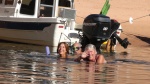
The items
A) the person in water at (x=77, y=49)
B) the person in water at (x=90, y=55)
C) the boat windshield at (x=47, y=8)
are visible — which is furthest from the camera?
the boat windshield at (x=47, y=8)

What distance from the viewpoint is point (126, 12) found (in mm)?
41000

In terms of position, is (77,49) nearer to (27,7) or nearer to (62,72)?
(62,72)

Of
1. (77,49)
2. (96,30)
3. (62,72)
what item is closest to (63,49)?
(77,49)

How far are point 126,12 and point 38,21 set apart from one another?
75.7 ft

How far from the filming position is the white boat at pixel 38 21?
18.5 meters

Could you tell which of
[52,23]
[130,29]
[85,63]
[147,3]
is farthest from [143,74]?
[147,3]

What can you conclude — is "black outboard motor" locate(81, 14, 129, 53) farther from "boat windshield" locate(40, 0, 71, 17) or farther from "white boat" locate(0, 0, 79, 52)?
Answer: "boat windshield" locate(40, 0, 71, 17)

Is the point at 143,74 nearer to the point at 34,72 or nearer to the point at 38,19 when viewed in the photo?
the point at 34,72

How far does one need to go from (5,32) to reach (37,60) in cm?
709

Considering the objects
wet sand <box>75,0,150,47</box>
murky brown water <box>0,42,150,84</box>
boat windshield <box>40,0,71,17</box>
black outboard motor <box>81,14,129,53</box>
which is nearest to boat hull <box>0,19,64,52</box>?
boat windshield <box>40,0,71,17</box>

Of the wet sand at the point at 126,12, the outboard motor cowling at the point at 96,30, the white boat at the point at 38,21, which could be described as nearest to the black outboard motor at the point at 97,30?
the outboard motor cowling at the point at 96,30

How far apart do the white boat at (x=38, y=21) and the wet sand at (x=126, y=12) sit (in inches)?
343

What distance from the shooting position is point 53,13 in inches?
802

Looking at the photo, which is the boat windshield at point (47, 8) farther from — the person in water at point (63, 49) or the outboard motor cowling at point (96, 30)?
the person in water at point (63, 49)
